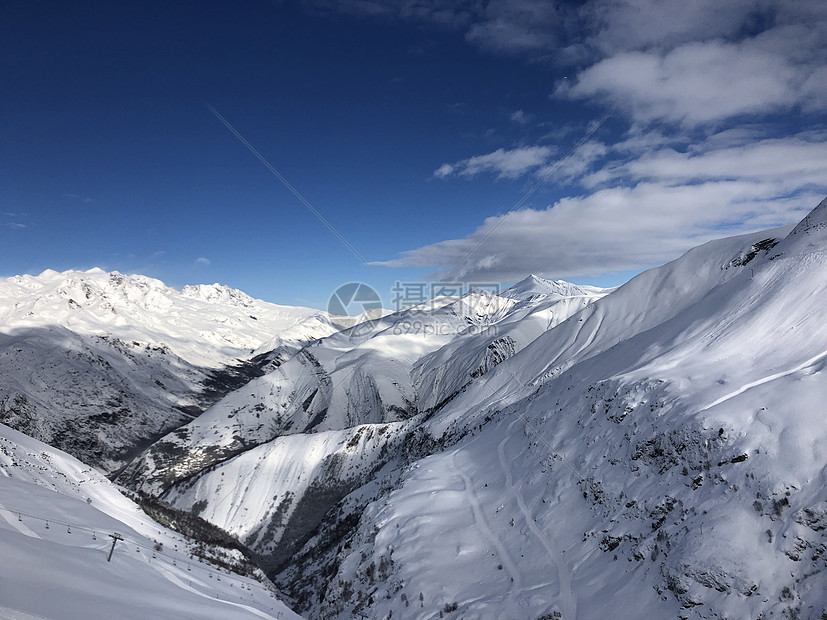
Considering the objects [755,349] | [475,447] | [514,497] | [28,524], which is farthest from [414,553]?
[755,349]

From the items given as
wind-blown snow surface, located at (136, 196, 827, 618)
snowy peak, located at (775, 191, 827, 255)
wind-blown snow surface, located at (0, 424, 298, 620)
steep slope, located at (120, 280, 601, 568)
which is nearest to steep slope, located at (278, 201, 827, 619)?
wind-blown snow surface, located at (136, 196, 827, 618)

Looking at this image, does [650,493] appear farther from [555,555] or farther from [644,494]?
[555,555]

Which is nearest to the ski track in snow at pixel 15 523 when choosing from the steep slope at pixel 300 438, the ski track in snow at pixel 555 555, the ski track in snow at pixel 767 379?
the ski track in snow at pixel 555 555

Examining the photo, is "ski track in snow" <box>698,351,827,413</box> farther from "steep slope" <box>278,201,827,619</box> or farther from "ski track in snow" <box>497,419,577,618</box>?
"ski track in snow" <box>497,419,577,618</box>

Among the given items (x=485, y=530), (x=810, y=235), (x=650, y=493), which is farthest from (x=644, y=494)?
(x=810, y=235)

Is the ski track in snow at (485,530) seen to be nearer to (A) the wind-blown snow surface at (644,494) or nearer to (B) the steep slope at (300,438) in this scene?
(A) the wind-blown snow surface at (644,494)

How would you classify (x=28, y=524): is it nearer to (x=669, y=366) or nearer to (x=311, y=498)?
(x=669, y=366)
